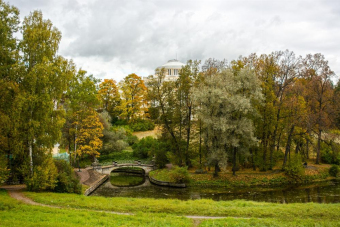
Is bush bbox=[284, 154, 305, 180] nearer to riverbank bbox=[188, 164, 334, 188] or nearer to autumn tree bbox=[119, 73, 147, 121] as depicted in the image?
riverbank bbox=[188, 164, 334, 188]

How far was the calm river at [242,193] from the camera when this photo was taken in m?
21.8

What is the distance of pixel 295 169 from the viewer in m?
28.0

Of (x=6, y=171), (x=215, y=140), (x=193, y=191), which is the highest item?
(x=215, y=140)

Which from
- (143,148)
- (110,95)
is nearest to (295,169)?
(143,148)

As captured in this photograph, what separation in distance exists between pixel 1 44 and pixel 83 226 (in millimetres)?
13956

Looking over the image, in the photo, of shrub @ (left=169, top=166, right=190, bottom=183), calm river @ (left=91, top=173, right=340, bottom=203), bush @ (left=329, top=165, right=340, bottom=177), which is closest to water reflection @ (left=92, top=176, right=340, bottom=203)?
calm river @ (left=91, top=173, right=340, bottom=203)

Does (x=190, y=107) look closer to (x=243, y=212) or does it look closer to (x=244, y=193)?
(x=244, y=193)

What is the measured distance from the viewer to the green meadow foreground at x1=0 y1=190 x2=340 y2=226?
11305 millimetres

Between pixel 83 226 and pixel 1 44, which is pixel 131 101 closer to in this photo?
pixel 1 44

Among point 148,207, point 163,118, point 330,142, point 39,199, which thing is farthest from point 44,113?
point 330,142

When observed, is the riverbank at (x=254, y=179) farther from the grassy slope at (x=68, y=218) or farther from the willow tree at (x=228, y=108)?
the grassy slope at (x=68, y=218)

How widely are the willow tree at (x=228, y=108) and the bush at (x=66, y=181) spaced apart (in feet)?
42.3

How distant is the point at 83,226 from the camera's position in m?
10.4

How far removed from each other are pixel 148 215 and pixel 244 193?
1388 centimetres
